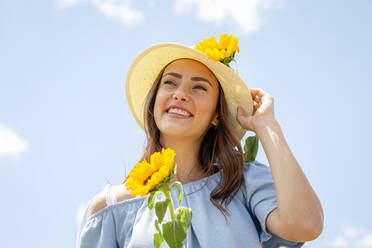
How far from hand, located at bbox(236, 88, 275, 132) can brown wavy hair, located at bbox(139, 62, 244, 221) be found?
0.12m

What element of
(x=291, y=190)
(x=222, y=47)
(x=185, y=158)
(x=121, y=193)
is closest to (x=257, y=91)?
(x=222, y=47)

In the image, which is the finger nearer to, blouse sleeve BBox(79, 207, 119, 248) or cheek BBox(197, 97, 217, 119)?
cheek BBox(197, 97, 217, 119)

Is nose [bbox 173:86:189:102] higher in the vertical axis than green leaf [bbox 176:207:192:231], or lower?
higher

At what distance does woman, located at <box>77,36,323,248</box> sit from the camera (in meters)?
2.14

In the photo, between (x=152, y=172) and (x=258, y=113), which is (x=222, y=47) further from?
(x=152, y=172)

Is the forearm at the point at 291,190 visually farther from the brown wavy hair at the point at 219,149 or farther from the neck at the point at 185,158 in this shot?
the neck at the point at 185,158

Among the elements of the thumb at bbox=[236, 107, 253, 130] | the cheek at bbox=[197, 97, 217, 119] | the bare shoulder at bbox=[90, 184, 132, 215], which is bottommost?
the bare shoulder at bbox=[90, 184, 132, 215]

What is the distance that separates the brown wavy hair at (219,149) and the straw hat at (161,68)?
5cm

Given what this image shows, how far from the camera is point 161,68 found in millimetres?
2670

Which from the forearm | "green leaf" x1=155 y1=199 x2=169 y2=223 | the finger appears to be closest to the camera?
"green leaf" x1=155 y1=199 x2=169 y2=223

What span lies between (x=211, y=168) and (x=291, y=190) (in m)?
0.56

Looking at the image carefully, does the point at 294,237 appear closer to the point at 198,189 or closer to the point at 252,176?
the point at 252,176

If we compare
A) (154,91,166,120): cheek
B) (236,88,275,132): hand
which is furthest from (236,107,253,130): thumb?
(154,91,166,120): cheek

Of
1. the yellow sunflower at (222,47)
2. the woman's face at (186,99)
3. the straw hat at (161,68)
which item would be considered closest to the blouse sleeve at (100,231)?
the woman's face at (186,99)
